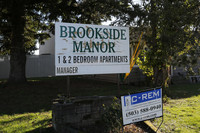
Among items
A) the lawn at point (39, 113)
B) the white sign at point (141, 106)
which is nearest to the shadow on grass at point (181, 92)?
the lawn at point (39, 113)

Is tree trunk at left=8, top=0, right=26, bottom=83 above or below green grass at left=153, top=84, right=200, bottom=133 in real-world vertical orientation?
above

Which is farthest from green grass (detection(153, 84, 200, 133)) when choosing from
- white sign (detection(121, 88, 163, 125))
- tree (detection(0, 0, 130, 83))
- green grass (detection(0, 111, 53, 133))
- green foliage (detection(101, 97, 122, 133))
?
tree (detection(0, 0, 130, 83))

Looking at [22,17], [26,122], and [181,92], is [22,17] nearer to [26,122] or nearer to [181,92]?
[26,122]

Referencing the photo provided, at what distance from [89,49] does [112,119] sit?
71.9 inches

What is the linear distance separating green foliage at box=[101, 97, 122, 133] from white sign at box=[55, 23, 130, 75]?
998 millimetres

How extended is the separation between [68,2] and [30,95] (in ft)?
18.8

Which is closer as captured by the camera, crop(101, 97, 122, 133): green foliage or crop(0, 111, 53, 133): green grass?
crop(101, 97, 122, 133): green foliage

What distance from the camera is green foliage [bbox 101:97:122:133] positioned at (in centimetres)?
448

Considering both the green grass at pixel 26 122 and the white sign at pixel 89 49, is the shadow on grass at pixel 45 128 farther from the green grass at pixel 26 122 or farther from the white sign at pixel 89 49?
the white sign at pixel 89 49

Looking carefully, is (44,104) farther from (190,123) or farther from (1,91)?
(190,123)

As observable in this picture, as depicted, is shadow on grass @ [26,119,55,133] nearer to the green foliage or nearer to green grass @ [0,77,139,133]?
green grass @ [0,77,139,133]

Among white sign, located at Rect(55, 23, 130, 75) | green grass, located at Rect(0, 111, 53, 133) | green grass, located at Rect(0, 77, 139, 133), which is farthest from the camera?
green grass, located at Rect(0, 77, 139, 133)

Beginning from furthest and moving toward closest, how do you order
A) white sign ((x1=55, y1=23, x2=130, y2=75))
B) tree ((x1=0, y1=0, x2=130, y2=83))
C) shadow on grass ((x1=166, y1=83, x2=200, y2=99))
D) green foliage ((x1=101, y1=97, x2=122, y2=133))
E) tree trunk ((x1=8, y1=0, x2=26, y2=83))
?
tree trunk ((x1=8, y1=0, x2=26, y2=83)) < tree ((x1=0, y1=0, x2=130, y2=83)) < shadow on grass ((x1=166, y1=83, x2=200, y2=99)) < white sign ((x1=55, y1=23, x2=130, y2=75)) < green foliage ((x1=101, y1=97, x2=122, y2=133))

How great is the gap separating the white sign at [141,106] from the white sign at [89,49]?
112cm
